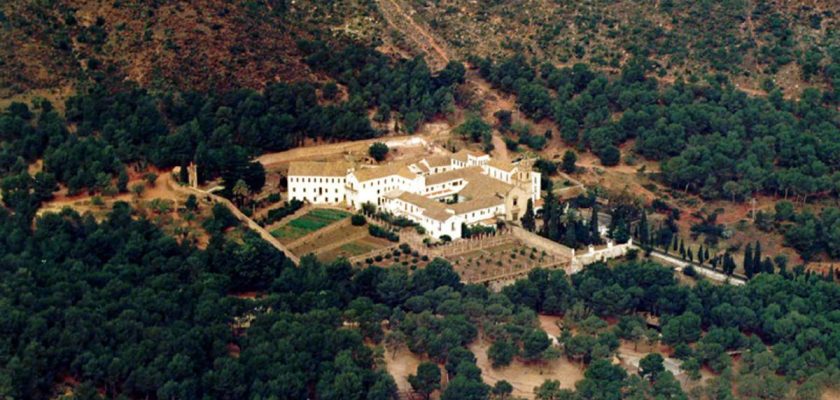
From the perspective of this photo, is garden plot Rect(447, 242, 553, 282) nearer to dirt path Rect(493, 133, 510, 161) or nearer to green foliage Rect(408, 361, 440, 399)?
green foliage Rect(408, 361, 440, 399)

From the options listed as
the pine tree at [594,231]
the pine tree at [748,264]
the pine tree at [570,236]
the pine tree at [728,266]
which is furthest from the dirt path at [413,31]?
the pine tree at [748,264]

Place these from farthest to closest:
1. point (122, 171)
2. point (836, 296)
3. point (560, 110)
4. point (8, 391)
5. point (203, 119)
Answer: point (560, 110)
point (203, 119)
point (122, 171)
point (836, 296)
point (8, 391)

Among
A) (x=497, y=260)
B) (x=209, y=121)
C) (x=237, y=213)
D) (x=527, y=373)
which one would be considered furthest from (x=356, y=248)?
(x=209, y=121)

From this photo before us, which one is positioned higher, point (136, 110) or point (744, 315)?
point (136, 110)

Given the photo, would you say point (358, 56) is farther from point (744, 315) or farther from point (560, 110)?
point (744, 315)

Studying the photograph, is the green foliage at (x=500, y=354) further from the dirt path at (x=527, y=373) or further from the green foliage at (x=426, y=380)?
the green foliage at (x=426, y=380)

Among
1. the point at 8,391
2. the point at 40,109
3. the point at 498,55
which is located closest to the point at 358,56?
the point at 498,55
